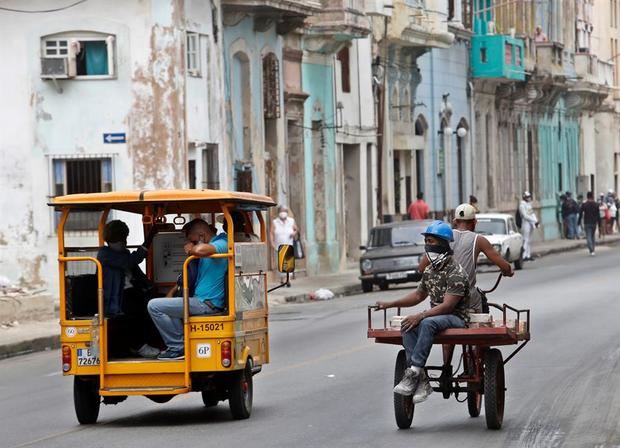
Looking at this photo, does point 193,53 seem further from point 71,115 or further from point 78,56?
point 71,115

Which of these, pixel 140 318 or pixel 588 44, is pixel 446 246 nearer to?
pixel 140 318

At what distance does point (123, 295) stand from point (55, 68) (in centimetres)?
2116

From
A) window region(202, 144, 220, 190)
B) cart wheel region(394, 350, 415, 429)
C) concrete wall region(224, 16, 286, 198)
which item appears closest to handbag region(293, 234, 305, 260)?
concrete wall region(224, 16, 286, 198)

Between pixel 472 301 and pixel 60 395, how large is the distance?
5873 millimetres

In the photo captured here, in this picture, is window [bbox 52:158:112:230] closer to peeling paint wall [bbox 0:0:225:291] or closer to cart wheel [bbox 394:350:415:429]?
peeling paint wall [bbox 0:0:225:291]

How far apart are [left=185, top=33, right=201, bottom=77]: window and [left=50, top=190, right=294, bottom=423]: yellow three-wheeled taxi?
74.7 feet

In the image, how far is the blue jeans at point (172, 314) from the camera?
1523 centimetres

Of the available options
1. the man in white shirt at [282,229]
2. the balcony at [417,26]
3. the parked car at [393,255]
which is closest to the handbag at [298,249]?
the man in white shirt at [282,229]

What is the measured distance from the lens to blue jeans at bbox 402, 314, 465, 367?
13828mm

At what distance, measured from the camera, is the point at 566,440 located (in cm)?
1357

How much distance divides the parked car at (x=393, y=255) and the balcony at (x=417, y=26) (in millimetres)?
14300

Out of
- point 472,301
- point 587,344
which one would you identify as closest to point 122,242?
point 472,301

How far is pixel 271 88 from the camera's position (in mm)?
43688

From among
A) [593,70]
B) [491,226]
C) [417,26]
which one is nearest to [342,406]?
[491,226]
